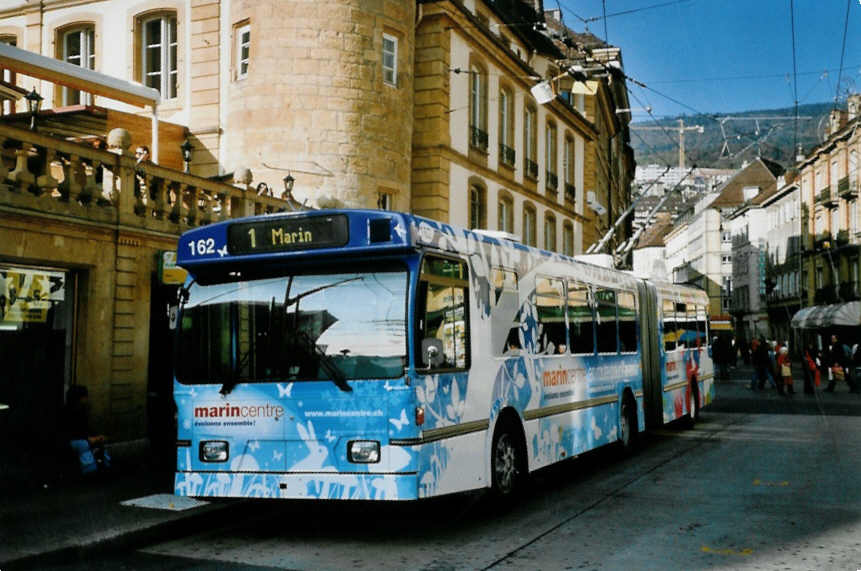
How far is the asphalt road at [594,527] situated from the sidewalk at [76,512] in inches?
7.9

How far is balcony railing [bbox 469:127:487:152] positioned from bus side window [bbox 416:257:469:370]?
1867cm

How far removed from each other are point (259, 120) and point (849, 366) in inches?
866

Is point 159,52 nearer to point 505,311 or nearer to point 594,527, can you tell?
point 505,311

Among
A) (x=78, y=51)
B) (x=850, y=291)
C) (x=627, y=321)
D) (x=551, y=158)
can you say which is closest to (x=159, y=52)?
(x=78, y=51)

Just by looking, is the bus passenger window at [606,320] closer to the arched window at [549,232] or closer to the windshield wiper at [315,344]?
the windshield wiper at [315,344]

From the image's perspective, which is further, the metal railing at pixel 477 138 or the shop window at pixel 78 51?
the metal railing at pixel 477 138

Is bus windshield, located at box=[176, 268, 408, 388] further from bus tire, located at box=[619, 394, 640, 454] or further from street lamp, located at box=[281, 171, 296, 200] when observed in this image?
street lamp, located at box=[281, 171, 296, 200]

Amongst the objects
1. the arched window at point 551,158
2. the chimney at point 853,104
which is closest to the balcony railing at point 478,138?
the arched window at point 551,158

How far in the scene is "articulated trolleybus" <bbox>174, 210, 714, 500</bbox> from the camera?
8078 mm

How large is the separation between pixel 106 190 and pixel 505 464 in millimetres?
6625

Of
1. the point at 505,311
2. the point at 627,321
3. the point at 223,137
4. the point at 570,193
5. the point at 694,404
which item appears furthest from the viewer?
the point at 570,193

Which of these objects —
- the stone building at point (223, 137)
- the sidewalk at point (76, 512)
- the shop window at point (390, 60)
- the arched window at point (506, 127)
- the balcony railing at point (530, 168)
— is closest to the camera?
the sidewalk at point (76, 512)

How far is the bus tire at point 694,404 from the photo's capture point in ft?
63.6

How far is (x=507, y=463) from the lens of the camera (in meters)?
9.75
